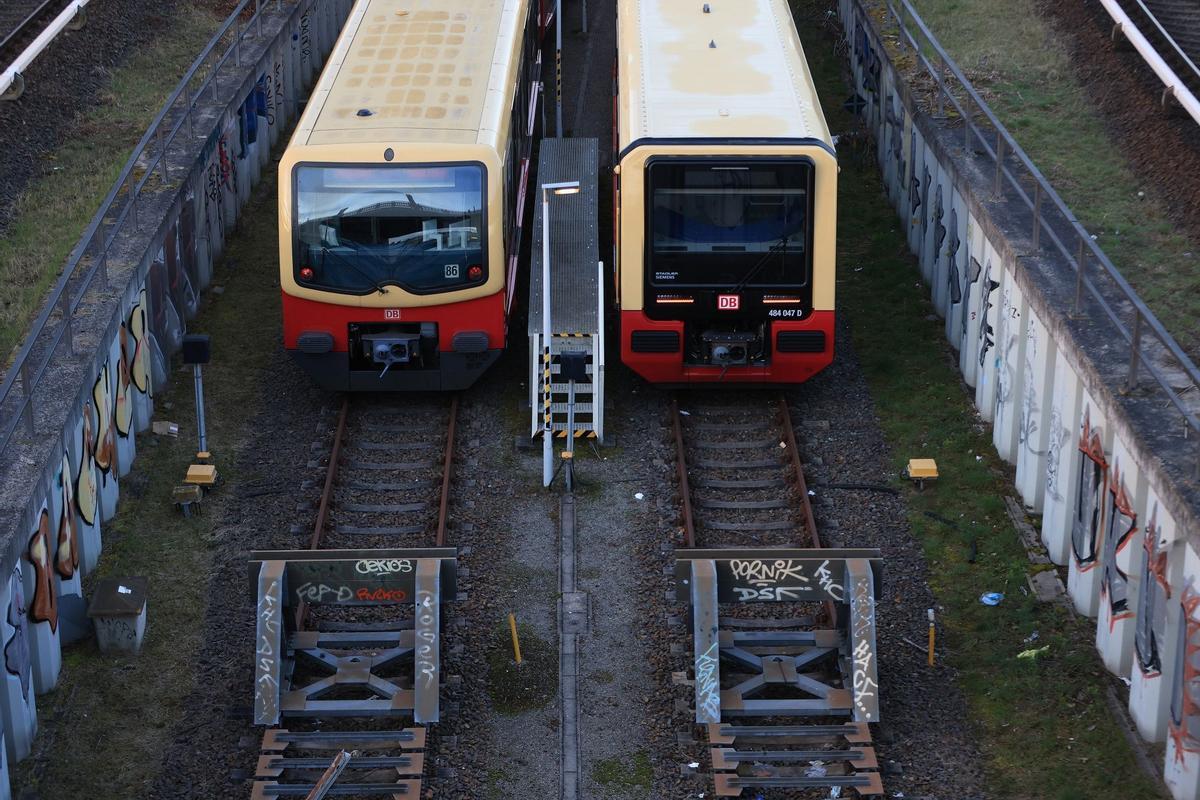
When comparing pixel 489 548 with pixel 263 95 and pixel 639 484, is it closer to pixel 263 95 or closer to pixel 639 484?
pixel 639 484

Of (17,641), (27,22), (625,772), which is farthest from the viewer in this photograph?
(27,22)

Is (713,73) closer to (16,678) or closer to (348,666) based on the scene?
(348,666)

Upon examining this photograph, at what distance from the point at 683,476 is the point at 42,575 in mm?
6323

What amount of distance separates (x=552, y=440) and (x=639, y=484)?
1.14m

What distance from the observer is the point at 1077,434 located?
50.5ft

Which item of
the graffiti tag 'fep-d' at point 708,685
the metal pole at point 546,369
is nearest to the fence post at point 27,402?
the metal pole at point 546,369

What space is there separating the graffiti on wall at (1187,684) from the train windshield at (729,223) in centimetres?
679

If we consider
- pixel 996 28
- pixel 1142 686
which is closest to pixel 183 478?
pixel 1142 686

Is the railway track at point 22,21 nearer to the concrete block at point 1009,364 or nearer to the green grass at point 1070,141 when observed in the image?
the green grass at point 1070,141

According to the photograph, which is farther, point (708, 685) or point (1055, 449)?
point (1055, 449)

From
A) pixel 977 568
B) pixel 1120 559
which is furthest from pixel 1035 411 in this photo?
pixel 1120 559

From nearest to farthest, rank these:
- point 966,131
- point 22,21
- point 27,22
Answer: point 966,131 → point 27,22 → point 22,21

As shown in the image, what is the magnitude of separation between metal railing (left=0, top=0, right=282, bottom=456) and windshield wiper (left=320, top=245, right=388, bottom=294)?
2.15m

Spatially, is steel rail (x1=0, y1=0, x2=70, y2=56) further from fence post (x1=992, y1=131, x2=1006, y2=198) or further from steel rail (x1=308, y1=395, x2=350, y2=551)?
fence post (x1=992, y1=131, x2=1006, y2=198)
